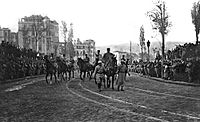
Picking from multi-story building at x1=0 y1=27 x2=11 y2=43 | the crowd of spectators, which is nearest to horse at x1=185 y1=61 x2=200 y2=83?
the crowd of spectators

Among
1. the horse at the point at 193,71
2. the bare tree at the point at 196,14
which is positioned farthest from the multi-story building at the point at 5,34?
the horse at the point at 193,71

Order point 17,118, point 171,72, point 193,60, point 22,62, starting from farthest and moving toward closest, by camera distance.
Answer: point 22,62
point 171,72
point 193,60
point 17,118

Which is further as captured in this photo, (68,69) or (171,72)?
(68,69)

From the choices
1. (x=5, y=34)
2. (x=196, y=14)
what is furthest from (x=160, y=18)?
(x=5, y=34)

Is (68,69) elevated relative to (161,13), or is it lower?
lower

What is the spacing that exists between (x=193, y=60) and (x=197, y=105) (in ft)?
35.6

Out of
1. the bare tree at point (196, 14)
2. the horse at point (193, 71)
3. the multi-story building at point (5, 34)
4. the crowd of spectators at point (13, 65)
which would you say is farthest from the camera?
the multi-story building at point (5, 34)

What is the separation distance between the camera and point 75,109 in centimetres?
992

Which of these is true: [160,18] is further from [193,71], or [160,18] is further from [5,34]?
[5,34]

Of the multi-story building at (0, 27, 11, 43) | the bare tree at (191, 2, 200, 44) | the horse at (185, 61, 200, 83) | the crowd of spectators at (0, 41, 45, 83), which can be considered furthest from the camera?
the multi-story building at (0, 27, 11, 43)

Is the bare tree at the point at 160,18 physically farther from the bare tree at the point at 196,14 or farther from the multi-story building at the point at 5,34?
the multi-story building at the point at 5,34

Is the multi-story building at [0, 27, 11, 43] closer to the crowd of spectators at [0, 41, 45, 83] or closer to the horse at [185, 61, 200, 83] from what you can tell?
the crowd of spectators at [0, 41, 45, 83]

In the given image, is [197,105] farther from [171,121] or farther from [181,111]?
[171,121]

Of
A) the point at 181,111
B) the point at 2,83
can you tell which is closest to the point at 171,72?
the point at 2,83
